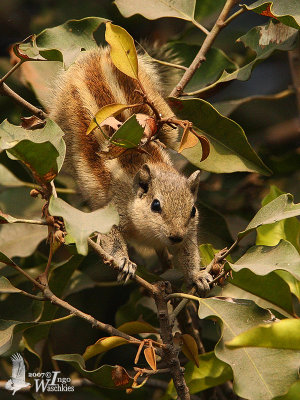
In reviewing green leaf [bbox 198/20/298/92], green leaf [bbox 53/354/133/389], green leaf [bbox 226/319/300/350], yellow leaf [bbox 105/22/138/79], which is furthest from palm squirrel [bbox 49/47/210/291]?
green leaf [bbox 226/319/300/350]

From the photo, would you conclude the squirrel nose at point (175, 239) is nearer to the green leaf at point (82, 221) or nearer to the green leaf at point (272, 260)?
the green leaf at point (272, 260)

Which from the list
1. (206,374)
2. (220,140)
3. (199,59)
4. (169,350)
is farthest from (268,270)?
(199,59)

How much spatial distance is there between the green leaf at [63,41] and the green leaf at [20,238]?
29.1 inches

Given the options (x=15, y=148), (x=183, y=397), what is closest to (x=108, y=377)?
(x=183, y=397)

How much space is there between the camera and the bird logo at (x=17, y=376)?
85.7 inches

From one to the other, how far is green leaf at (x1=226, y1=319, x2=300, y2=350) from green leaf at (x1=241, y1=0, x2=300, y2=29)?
981 millimetres

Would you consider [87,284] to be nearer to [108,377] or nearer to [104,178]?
[104,178]

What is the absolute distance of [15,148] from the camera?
1629 mm

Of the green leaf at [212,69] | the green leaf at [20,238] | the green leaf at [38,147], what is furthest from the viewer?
the green leaf at [212,69]

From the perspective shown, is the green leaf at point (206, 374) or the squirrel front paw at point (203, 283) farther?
the squirrel front paw at point (203, 283)

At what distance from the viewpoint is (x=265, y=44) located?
2328mm

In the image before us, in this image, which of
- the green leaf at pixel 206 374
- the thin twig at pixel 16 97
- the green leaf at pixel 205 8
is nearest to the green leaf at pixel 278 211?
the green leaf at pixel 206 374

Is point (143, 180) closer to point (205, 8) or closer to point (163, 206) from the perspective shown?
point (163, 206)

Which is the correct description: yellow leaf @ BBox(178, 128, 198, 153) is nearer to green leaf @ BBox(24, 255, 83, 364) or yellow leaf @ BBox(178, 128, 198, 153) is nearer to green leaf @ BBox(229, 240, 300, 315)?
green leaf @ BBox(229, 240, 300, 315)
